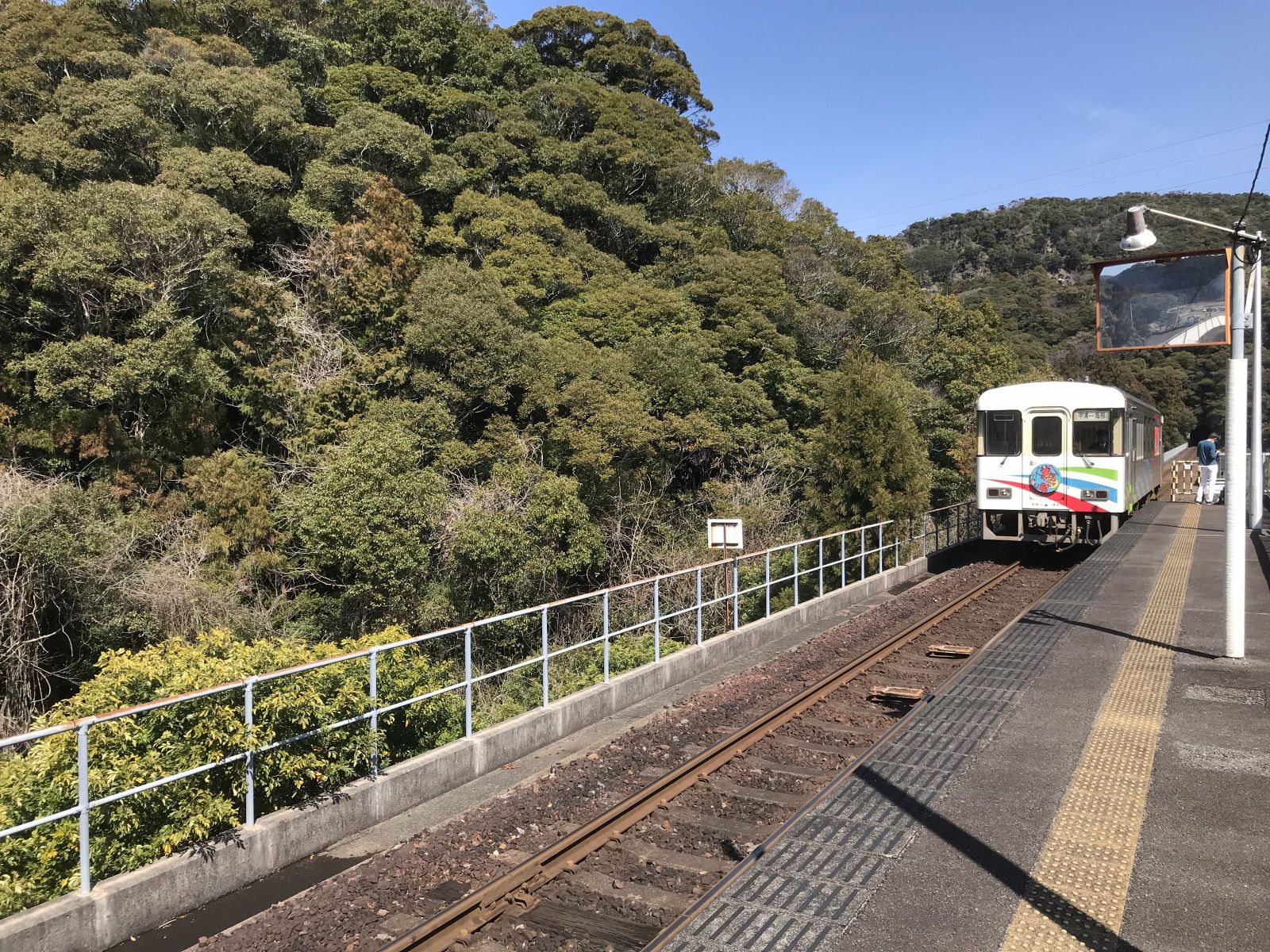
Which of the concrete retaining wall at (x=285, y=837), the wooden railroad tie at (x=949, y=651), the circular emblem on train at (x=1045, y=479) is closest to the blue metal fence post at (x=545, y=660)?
the concrete retaining wall at (x=285, y=837)

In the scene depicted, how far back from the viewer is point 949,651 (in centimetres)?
1048

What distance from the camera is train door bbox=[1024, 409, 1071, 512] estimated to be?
1623cm

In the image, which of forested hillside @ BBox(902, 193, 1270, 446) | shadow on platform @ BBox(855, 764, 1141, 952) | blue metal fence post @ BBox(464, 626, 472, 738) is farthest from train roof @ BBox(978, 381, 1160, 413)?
blue metal fence post @ BBox(464, 626, 472, 738)

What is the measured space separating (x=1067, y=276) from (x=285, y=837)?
109m

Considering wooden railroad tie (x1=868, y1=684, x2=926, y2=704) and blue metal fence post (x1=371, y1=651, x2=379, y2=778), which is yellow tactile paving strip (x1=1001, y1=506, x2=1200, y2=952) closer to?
wooden railroad tie (x1=868, y1=684, x2=926, y2=704)

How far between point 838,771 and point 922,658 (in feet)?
13.4

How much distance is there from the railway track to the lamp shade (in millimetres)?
4675

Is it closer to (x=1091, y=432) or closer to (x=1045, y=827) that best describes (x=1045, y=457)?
(x=1091, y=432)

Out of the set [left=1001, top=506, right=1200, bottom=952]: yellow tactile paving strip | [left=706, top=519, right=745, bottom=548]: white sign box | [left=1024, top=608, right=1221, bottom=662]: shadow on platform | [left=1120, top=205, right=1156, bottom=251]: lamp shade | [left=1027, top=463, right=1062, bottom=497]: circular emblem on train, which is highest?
[left=1120, top=205, right=1156, bottom=251]: lamp shade

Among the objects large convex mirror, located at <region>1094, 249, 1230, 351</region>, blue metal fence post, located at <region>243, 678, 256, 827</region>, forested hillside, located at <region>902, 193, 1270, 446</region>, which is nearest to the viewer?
blue metal fence post, located at <region>243, 678, 256, 827</region>

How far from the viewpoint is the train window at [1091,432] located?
15.9 m

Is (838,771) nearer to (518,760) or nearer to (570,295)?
(518,760)

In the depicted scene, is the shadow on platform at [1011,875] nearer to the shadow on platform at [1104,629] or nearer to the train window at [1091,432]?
the shadow on platform at [1104,629]

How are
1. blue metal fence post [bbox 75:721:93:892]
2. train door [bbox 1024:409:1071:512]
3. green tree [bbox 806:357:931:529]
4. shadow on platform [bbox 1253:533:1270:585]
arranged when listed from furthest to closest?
green tree [bbox 806:357:931:529] → train door [bbox 1024:409:1071:512] → shadow on platform [bbox 1253:533:1270:585] → blue metal fence post [bbox 75:721:93:892]
